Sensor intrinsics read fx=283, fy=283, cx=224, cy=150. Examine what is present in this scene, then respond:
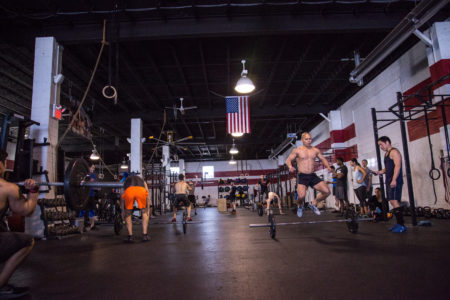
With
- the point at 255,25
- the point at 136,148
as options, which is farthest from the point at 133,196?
the point at 136,148

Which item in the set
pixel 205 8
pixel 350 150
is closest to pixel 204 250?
pixel 205 8

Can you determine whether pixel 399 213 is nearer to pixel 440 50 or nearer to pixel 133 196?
pixel 440 50

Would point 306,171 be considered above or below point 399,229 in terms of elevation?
above

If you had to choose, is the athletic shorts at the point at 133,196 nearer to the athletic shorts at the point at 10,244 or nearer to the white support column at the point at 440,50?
the athletic shorts at the point at 10,244

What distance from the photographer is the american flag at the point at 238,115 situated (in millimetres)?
8094

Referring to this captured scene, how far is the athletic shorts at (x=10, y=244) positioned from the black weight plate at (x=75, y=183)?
484 mm

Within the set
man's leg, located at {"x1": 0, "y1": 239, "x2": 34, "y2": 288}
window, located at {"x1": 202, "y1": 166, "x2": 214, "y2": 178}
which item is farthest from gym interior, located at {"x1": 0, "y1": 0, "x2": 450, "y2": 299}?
window, located at {"x1": 202, "y1": 166, "x2": 214, "y2": 178}

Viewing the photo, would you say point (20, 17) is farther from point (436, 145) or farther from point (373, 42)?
point (436, 145)

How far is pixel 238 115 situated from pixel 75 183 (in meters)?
6.23

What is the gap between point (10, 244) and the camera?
72.0 inches

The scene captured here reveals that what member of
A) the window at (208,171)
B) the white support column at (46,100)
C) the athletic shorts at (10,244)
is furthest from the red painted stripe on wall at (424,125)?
the window at (208,171)

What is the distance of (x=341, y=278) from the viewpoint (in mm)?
1861

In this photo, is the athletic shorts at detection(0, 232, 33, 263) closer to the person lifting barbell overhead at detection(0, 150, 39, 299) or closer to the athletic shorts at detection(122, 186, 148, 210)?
the person lifting barbell overhead at detection(0, 150, 39, 299)

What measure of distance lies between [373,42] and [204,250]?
6.29 metres
